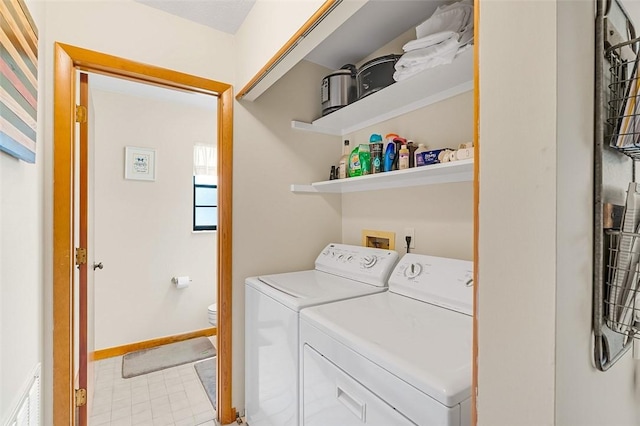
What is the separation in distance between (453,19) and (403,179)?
782 mm

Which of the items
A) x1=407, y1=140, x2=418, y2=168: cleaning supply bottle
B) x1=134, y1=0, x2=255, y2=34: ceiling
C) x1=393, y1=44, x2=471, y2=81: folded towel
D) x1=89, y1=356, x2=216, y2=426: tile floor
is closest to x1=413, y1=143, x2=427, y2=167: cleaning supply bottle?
x1=407, y1=140, x2=418, y2=168: cleaning supply bottle

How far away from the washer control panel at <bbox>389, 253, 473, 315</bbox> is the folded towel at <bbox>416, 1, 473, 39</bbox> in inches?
40.9

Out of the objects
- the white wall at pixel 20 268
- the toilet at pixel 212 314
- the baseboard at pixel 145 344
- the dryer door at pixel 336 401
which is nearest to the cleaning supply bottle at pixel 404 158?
the dryer door at pixel 336 401

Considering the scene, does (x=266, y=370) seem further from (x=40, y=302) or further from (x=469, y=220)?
(x=469, y=220)

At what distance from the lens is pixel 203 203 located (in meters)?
3.43

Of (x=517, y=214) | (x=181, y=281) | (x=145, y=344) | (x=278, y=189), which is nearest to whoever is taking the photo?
(x=517, y=214)

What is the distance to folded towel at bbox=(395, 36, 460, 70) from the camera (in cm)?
130

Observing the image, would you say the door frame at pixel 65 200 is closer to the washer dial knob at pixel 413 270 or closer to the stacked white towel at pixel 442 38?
the stacked white towel at pixel 442 38

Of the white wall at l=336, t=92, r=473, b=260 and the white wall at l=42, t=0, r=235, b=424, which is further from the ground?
the white wall at l=42, t=0, r=235, b=424

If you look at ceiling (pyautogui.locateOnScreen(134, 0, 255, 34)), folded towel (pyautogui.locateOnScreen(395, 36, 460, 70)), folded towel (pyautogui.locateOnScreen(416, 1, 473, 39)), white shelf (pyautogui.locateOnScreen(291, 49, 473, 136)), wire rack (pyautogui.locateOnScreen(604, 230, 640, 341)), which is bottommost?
wire rack (pyautogui.locateOnScreen(604, 230, 640, 341))

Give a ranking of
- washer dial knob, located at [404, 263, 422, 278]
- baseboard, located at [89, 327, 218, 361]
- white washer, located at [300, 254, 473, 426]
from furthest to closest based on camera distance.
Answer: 1. baseboard, located at [89, 327, 218, 361]
2. washer dial knob, located at [404, 263, 422, 278]
3. white washer, located at [300, 254, 473, 426]

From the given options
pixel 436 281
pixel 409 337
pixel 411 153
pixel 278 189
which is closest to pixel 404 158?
pixel 411 153

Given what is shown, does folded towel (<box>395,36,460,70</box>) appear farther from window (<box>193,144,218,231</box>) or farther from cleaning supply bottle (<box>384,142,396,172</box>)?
window (<box>193,144,218,231</box>)

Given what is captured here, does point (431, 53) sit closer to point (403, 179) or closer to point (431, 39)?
point (431, 39)
